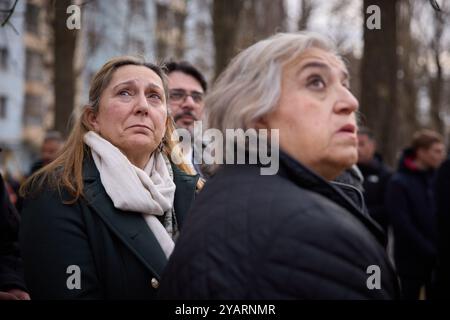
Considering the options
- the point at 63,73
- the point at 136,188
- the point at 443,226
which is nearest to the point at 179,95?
the point at 136,188

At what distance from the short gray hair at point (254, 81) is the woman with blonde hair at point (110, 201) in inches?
28.0

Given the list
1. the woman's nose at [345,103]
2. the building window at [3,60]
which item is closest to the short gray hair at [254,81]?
the woman's nose at [345,103]

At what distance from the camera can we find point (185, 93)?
14.6 ft

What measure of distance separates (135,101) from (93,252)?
794 mm

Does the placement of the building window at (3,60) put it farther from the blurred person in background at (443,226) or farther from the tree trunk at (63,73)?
the blurred person in background at (443,226)

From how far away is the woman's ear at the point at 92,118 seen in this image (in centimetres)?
295

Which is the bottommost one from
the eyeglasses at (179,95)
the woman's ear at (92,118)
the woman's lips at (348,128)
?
the woman's lips at (348,128)

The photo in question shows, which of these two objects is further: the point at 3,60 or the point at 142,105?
the point at 3,60

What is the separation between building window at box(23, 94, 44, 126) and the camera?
40.2m

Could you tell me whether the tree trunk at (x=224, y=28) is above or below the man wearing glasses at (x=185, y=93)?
above

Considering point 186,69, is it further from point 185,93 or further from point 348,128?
point 348,128

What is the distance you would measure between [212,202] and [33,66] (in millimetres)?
40608

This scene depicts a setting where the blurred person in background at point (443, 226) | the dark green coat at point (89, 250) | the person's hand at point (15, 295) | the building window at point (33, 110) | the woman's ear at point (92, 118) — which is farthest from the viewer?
the building window at point (33, 110)

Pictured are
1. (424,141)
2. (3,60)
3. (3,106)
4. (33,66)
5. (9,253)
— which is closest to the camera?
(9,253)
